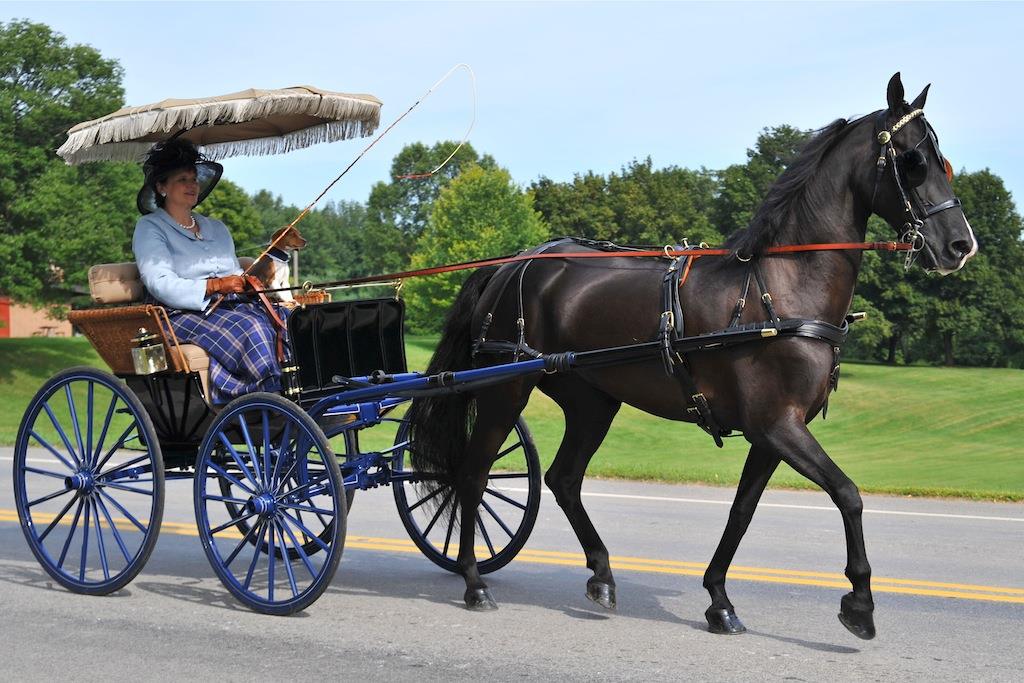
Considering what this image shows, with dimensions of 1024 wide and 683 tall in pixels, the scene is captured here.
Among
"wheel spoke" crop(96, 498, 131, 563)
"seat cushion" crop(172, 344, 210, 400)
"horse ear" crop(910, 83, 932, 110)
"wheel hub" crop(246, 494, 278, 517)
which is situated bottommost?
"wheel spoke" crop(96, 498, 131, 563)

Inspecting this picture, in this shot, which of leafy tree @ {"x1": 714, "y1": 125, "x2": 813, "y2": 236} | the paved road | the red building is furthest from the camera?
the red building

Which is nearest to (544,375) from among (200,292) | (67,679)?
(200,292)

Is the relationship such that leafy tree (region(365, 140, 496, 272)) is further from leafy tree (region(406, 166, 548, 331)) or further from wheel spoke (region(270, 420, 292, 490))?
wheel spoke (region(270, 420, 292, 490))

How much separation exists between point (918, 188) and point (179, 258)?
170 inches

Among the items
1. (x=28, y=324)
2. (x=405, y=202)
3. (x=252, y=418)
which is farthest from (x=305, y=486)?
(x=405, y=202)

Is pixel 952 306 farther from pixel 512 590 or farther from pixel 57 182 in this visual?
pixel 512 590

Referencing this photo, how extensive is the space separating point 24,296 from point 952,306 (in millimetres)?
41454

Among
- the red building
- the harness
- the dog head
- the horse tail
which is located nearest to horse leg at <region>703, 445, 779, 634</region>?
the harness

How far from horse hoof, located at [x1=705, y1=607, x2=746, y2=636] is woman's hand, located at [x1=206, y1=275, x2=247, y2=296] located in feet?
11.0

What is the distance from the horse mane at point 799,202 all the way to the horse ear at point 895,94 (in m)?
0.28

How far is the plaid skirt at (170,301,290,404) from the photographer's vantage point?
268 inches

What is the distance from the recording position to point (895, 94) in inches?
218

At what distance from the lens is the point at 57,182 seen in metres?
32.1

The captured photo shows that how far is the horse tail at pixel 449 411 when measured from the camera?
7.07 meters
